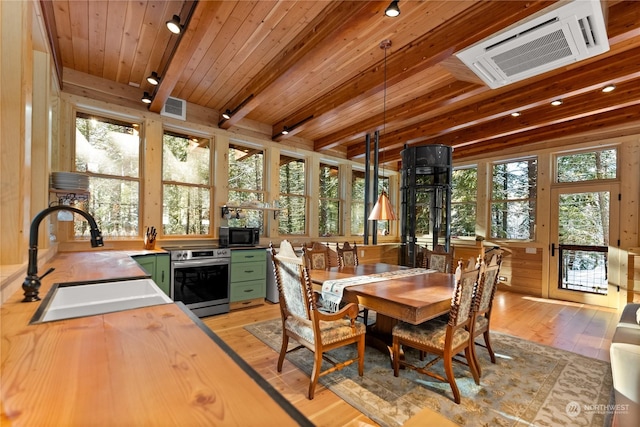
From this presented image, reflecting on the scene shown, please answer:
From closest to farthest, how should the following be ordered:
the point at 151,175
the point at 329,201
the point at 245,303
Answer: the point at 151,175 < the point at 245,303 < the point at 329,201

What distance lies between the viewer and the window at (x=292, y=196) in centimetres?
533

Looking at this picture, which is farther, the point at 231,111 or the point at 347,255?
the point at 231,111

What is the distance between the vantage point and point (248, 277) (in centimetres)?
413

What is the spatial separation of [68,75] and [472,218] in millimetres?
7002

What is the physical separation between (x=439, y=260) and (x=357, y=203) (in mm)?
2976

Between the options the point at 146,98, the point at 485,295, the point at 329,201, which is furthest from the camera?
the point at 329,201

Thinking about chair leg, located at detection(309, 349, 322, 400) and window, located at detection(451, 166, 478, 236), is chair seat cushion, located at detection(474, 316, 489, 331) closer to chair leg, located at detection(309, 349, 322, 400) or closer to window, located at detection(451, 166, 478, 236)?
chair leg, located at detection(309, 349, 322, 400)

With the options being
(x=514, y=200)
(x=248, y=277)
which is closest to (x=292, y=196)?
(x=248, y=277)

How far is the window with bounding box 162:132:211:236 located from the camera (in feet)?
13.5

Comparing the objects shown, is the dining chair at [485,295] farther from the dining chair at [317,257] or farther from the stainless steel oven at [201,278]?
the stainless steel oven at [201,278]

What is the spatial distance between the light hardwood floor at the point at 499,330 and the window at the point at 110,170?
1.72 m

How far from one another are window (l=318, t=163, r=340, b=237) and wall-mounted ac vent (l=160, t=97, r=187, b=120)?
2.85 m

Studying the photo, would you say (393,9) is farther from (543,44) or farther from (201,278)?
(201,278)

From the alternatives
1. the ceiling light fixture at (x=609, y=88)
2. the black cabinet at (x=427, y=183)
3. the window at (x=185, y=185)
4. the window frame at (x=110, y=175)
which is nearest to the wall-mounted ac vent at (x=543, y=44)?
the ceiling light fixture at (x=609, y=88)
